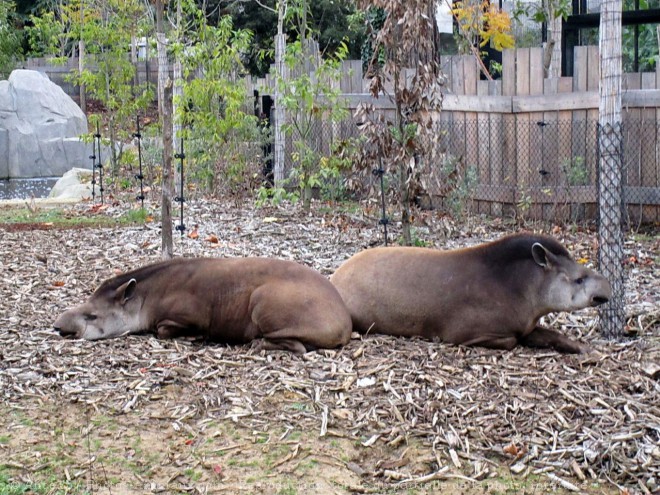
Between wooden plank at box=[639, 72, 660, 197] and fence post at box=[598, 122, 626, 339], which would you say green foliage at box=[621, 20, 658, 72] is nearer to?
wooden plank at box=[639, 72, 660, 197]

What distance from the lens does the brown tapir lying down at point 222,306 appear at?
701 centimetres

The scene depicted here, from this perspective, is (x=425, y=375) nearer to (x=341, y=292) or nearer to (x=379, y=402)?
(x=379, y=402)

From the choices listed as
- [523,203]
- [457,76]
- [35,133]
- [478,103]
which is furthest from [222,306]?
[35,133]

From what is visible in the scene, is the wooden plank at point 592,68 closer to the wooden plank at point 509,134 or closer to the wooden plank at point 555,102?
the wooden plank at point 555,102

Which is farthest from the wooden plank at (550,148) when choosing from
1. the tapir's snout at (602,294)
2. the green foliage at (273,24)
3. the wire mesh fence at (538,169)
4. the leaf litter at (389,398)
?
the green foliage at (273,24)

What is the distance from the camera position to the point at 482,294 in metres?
7.32

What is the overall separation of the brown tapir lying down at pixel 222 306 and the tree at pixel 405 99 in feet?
12.5

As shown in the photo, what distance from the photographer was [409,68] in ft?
41.9

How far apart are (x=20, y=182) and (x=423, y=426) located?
2308 cm

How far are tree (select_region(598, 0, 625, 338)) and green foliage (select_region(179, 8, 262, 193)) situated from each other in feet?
26.8

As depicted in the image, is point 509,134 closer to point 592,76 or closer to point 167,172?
point 592,76

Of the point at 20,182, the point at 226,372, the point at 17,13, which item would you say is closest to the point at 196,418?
the point at 226,372

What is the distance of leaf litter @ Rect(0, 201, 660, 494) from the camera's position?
5.23 metres

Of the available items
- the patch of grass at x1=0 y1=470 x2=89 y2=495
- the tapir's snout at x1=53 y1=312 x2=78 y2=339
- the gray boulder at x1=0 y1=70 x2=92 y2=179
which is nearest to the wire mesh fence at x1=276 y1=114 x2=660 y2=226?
the tapir's snout at x1=53 y1=312 x2=78 y2=339
